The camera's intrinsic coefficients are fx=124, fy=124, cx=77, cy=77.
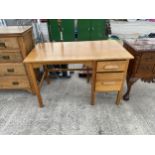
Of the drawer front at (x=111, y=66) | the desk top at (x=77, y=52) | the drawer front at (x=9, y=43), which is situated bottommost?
the drawer front at (x=111, y=66)

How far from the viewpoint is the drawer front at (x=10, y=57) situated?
1656 millimetres

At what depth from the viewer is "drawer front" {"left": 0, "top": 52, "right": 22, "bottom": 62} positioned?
166 cm

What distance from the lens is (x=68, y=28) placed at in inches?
125

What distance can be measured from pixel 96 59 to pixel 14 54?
43.1 inches

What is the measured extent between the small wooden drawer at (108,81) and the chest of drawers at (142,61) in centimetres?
26

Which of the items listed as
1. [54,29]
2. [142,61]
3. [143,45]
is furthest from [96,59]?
[54,29]

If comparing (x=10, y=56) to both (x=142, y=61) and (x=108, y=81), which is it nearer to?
(x=108, y=81)

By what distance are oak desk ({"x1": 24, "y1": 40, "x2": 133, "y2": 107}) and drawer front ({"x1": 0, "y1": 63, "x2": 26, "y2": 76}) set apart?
0.34 metres

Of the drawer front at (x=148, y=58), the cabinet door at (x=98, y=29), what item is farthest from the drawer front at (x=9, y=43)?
the cabinet door at (x=98, y=29)

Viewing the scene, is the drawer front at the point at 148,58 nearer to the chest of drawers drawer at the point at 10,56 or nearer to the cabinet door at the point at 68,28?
the chest of drawers drawer at the point at 10,56

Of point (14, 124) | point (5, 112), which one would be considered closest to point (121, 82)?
point (14, 124)

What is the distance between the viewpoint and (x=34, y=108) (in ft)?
5.92

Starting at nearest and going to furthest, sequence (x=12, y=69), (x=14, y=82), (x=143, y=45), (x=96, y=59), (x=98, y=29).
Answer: (x=96, y=59), (x=143, y=45), (x=12, y=69), (x=14, y=82), (x=98, y=29)

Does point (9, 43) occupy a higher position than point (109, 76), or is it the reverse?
point (9, 43)
